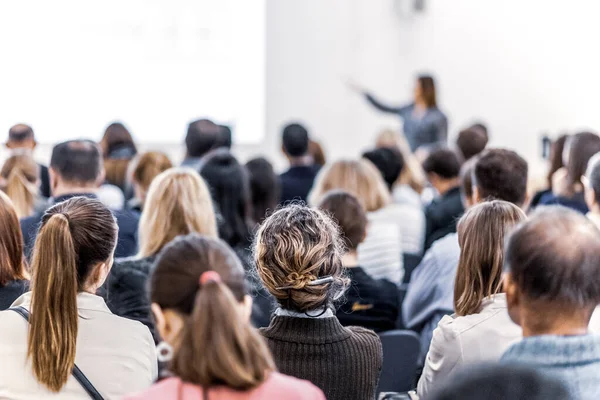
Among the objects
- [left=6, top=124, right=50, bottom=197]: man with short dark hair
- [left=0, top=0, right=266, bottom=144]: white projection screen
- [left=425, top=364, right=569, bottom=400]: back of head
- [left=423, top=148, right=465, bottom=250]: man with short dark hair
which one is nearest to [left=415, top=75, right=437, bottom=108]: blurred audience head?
[left=0, top=0, right=266, bottom=144]: white projection screen

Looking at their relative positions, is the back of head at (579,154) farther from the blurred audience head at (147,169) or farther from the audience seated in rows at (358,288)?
the blurred audience head at (147,169)

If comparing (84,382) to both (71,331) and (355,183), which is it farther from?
(355,183)

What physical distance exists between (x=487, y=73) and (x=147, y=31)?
159 inches

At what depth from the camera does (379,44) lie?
9391mm

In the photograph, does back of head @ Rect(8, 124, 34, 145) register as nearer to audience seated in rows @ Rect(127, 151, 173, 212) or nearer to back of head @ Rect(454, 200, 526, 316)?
audience seated in rows @ Rect(127, 151, 173, 212)

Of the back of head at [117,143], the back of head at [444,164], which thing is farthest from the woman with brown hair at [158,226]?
the back of head at [117,143]

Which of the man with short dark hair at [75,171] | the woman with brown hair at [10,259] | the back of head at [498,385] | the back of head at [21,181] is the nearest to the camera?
the back of head at [498,385]

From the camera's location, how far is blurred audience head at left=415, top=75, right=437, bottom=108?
7.85 m

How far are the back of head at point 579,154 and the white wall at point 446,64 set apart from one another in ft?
16.8

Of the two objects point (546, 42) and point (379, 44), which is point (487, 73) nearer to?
point (546, 42)

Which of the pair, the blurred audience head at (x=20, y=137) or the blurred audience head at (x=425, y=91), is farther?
the blurred audience head at (x=425, y=91)

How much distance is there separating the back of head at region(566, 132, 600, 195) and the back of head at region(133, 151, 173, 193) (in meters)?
2.05

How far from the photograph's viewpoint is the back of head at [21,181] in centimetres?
400

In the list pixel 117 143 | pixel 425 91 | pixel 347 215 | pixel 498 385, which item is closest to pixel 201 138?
pixel 117 143
